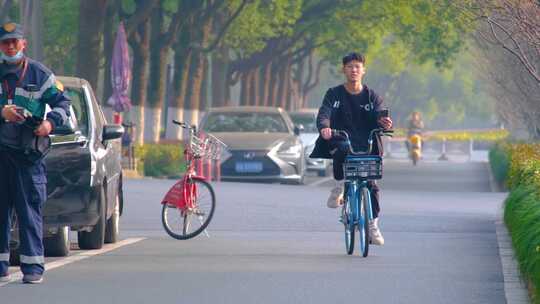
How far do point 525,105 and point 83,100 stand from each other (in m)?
13.3

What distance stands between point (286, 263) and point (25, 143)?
120 inches

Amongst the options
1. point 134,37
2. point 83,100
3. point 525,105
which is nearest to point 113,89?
point 134,37

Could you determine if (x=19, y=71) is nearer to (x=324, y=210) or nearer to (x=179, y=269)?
(x=179, y=269)

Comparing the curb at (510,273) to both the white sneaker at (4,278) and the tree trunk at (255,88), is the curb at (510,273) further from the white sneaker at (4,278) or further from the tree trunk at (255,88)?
the tree trunk at (255,88)

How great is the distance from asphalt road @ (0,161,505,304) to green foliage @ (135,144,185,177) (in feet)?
48.3

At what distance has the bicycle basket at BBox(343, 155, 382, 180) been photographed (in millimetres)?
15148

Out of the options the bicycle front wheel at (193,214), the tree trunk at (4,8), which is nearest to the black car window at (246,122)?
the tree trunk at (4,8)

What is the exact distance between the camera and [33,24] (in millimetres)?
33750

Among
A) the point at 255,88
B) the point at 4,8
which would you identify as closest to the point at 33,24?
the point at 4,8

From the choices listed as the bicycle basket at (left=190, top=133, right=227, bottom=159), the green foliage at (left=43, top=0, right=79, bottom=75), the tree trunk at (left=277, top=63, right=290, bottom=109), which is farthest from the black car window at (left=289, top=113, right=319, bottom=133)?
the bicycle basket at (left=190, top=133, right=227, bottom=159)

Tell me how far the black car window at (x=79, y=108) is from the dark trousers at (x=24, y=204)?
283 cm

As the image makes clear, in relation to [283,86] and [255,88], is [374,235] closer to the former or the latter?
[255,88]

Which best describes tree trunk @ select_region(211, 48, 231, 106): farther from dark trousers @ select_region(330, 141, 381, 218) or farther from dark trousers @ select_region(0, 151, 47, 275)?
dark trousers @ select_region(0, 151, 47, 275)

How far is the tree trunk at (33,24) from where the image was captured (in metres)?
33.5
